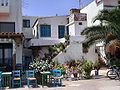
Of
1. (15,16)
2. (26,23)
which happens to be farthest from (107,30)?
(26,23)

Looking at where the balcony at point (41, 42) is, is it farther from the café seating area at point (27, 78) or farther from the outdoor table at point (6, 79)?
the outdoor table at point (6, 79)

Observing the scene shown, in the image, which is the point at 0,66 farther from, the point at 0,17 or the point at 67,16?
the point at 67,16

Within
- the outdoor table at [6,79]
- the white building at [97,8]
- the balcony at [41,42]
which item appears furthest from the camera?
the balcony at [41,42]

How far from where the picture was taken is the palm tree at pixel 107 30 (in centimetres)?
1363

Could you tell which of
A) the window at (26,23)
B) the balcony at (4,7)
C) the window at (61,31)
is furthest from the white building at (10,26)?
the window at (26,23)

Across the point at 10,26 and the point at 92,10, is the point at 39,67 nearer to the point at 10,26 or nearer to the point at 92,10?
the point at 10,26

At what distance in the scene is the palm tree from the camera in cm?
1363

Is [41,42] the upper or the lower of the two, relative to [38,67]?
upper

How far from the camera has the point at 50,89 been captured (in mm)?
10484

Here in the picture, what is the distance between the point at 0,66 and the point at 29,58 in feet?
24.2

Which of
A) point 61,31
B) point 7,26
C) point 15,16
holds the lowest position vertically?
point 7,26

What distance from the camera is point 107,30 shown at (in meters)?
14.4

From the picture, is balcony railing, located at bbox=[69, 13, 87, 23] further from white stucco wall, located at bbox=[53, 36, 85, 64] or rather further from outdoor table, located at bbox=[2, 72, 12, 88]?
outdoor table, located at bbox=[2, 72, 12, 88]

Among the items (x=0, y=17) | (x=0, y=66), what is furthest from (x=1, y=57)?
(x=0, y=17)
